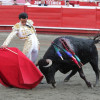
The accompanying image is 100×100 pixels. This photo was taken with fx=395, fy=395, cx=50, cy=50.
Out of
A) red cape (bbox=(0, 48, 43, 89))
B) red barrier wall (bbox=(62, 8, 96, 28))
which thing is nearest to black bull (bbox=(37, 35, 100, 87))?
red cape (bbox=(0, 48, 43, 89))

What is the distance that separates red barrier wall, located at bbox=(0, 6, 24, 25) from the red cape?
884cm

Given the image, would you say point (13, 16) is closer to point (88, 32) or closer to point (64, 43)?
point (88, 32)

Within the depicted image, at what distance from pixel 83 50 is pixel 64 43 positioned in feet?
1.17

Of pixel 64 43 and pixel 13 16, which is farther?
pixel 13 16

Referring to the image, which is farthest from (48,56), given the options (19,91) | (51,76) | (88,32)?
(88,32)

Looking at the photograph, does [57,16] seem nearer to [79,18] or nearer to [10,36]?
[79,18]

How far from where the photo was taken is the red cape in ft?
20.6

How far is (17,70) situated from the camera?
6293 mm

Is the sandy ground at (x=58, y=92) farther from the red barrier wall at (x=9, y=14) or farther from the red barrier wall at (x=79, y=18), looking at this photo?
the red barrier wall at (x=9, y=14)

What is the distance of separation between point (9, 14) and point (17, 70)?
9035 mm

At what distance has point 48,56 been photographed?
20.8 feet

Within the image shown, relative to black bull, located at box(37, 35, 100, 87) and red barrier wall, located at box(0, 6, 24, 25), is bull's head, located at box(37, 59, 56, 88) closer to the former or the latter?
black bull, located at box(37, 35, 100, 87)

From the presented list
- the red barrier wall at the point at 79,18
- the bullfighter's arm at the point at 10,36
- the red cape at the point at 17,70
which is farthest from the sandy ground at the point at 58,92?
the red barrier wall at the point at 79,18

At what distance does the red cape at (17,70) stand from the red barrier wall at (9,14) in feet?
29.0
